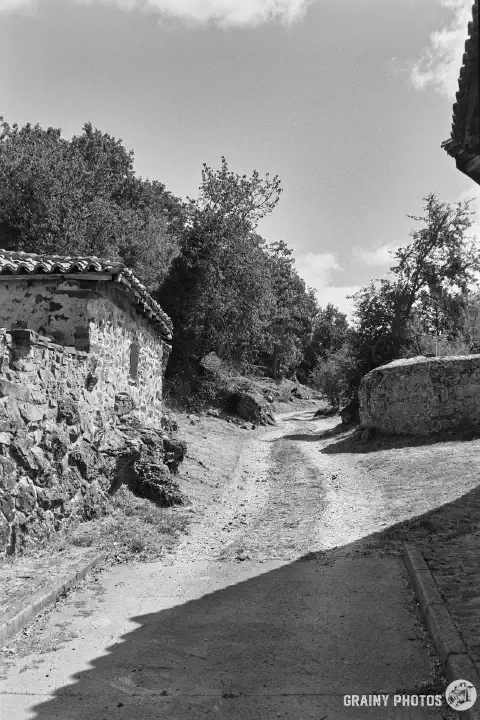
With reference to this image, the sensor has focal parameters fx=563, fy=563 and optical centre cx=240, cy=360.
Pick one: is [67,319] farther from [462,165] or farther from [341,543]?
[462,165]

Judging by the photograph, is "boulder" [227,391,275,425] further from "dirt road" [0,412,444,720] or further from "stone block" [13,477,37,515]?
"stone block" [13,477,37,515]

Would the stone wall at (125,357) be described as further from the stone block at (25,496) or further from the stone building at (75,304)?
the stone block at (25,496)

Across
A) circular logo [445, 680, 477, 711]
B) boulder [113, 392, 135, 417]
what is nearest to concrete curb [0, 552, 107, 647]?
circular logo [445, 680, 477, 711]

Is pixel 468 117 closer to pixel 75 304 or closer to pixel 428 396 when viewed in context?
pixel 75 304

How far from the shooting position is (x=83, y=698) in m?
3.58

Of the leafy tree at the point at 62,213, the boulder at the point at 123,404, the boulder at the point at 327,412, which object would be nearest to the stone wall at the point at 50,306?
the boulder at the point at 123,404

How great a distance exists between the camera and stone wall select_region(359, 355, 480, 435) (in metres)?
16.0

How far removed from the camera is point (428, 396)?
16.5m

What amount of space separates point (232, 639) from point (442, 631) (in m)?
1.60

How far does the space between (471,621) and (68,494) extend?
497 centimetres

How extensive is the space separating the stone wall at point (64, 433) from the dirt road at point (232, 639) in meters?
1.22

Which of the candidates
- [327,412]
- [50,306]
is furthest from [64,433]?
[327,412]

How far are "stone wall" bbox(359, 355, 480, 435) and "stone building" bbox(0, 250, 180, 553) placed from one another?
8.01m

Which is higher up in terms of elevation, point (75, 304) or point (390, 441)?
point (75, 304)
